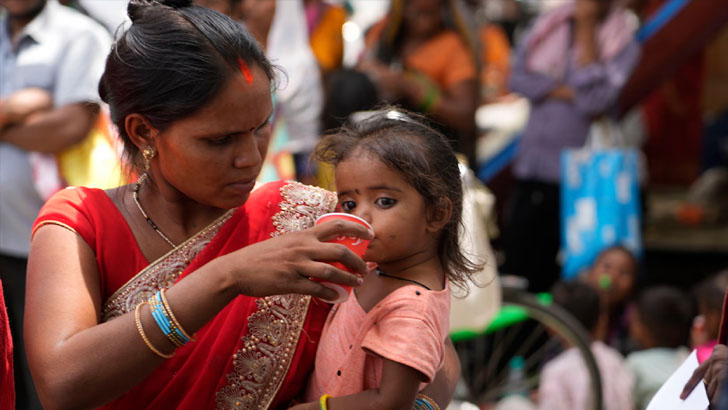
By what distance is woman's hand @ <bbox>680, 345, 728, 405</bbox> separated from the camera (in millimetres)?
1644

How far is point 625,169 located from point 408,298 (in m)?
3.91

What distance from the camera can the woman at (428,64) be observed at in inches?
201

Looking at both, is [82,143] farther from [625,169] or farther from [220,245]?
[625,169]

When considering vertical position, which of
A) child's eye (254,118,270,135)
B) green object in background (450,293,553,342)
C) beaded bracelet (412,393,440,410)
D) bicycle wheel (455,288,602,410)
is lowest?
bicycle wheel (455,288,602,410)

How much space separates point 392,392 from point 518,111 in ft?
17.1

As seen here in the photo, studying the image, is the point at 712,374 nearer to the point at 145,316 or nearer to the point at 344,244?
the point at 344,244

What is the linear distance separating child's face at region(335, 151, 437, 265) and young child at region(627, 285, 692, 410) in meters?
2.76

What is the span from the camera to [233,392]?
2.13 m

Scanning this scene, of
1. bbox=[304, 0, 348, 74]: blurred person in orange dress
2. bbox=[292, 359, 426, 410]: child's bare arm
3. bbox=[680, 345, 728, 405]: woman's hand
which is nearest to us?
bbox=[680, 345, 728, 405]: woman's hand

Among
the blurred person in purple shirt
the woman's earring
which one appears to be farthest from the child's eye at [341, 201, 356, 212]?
the blurred person in purple shirt

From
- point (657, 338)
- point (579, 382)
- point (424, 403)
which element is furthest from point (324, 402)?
point (657, 338)

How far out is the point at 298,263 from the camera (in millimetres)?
1734

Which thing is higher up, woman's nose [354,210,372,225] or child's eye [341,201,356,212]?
woman's nose [354,210,372,225]

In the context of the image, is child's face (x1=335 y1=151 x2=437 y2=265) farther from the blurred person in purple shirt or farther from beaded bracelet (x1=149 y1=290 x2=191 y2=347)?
the blurred person in purple shirt
